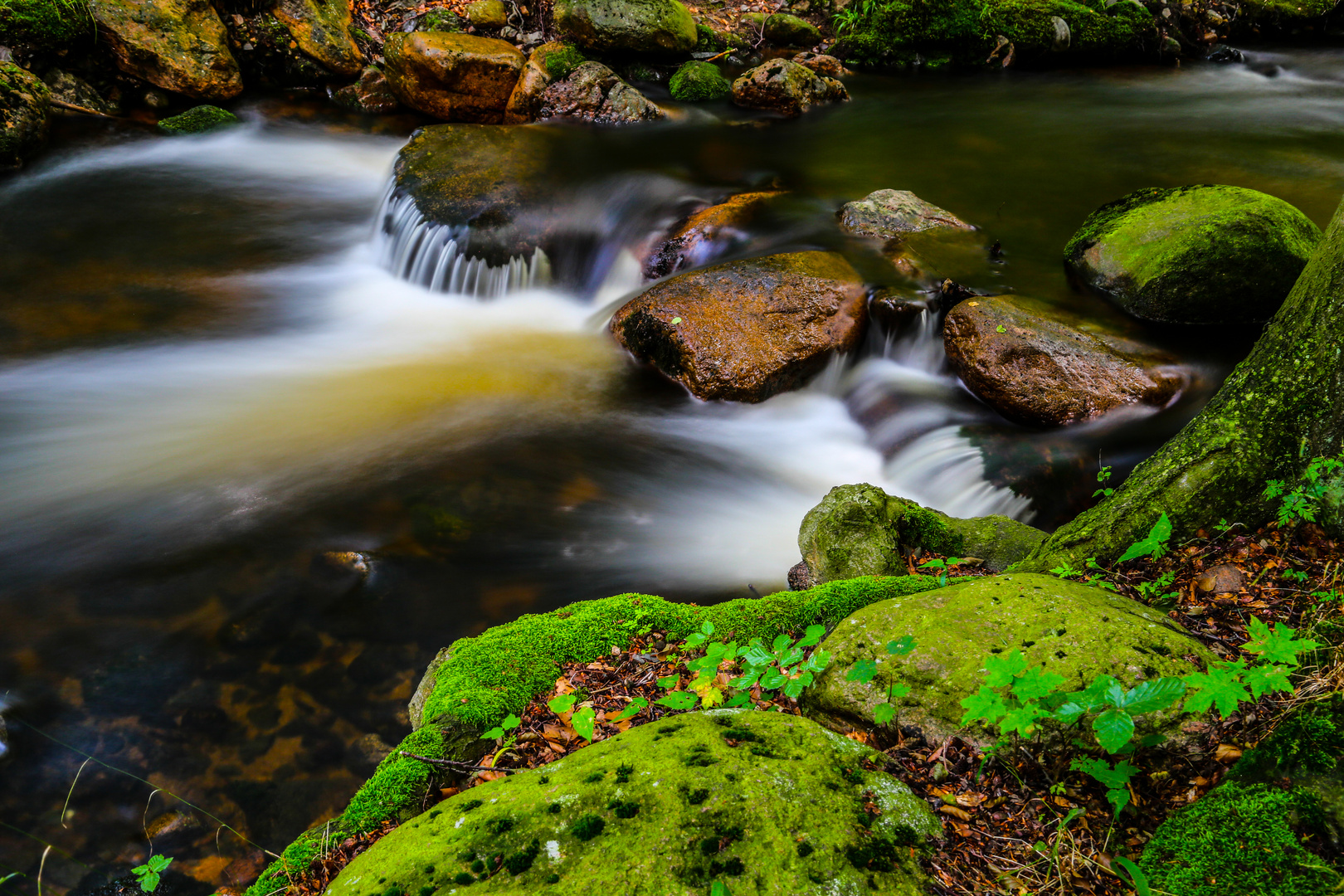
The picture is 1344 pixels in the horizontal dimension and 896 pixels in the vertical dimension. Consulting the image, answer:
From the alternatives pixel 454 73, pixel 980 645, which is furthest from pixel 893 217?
pixel 454 73

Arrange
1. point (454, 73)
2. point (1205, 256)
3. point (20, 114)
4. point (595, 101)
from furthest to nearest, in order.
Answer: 1. point (595, 101)
2. point (454, 73)
3. point (20, 114)
4. point (1205, 256)

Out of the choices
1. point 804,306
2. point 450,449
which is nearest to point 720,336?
point 804,306

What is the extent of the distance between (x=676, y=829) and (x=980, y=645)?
1.18 metres

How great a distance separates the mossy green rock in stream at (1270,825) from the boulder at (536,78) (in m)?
11.3

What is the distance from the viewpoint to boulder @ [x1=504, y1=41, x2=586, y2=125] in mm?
11031

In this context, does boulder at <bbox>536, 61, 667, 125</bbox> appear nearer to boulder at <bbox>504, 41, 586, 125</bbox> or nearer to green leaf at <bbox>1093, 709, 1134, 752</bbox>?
boulder at <bbox>504, 41, 586, 125</bbox>

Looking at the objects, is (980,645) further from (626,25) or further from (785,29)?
(785,29)

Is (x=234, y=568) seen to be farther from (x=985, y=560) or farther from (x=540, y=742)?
(x=985, y=560)

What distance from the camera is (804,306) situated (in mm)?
6520

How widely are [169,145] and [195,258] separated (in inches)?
127

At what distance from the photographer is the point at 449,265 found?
27.2 ft

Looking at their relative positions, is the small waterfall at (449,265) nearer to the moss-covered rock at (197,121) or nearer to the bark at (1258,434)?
the moss-covered rock at (197,121)

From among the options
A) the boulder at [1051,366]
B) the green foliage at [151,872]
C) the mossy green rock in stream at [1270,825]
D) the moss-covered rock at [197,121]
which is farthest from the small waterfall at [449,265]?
the mossy green rock in stream at [1270,825]

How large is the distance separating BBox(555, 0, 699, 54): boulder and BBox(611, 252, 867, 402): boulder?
722 centimetres
